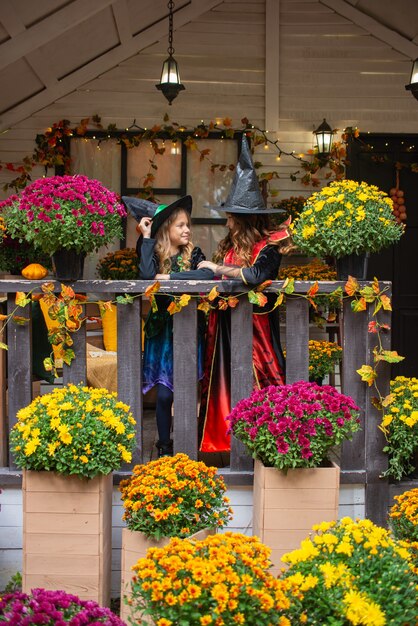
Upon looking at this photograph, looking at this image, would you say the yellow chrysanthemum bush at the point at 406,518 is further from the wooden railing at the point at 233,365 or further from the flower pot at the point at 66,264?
the flower pot at the point at 66,264

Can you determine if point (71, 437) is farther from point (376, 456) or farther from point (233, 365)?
point (376, 456)

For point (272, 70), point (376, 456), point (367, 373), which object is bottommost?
point (376, 456)

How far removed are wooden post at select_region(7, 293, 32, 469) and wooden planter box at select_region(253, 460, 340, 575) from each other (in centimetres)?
121

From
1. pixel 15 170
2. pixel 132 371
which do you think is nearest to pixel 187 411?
pixel 132 371

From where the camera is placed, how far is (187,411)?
4.34m

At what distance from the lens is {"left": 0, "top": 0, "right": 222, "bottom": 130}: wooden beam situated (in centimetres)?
833

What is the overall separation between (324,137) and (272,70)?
805 millimetres

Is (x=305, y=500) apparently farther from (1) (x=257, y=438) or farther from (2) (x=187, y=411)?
(2) (x=187, y=411)

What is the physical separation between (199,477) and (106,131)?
5397mm

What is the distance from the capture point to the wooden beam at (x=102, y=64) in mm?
8328

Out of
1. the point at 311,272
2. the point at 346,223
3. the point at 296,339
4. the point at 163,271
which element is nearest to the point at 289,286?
the point at 296,339

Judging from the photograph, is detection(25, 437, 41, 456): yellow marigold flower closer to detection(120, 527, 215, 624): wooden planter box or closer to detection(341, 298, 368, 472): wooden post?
detection(120, 527, 215, 624): wooden planter box

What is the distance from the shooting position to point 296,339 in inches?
171

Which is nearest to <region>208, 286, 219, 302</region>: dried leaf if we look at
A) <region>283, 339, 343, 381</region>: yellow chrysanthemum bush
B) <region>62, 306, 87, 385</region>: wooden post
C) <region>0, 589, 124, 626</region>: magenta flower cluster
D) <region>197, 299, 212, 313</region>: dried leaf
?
<region>197, 299, 212, 313</region>: dried leaf
